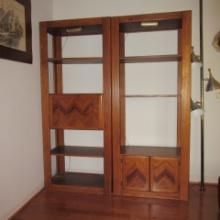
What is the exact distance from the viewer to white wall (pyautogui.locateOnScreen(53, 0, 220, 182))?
2.68 metres

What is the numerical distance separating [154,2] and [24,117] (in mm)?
1924

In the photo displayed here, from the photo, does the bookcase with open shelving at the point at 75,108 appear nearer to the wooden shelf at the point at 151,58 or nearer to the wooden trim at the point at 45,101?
the wooden trim at the point at 45,101

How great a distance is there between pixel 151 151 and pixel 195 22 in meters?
1.53

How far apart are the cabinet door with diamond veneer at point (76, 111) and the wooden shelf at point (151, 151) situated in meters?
0.45

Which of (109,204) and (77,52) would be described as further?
(77,52)

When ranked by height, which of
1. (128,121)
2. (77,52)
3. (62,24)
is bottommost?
(128,121)

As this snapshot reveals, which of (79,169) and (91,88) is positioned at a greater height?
(91,88)

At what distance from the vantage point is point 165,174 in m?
2.47

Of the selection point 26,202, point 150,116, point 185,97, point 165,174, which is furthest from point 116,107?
point 26,202

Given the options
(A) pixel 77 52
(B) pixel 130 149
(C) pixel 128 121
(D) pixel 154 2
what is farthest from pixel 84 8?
(B) pixel 130 149

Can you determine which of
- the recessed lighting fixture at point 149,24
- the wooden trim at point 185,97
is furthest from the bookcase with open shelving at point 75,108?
the wooden trim at point 185,97

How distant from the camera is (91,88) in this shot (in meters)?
2.95

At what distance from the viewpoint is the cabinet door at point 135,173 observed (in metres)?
2.49

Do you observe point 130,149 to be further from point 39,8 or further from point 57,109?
point 39,8
